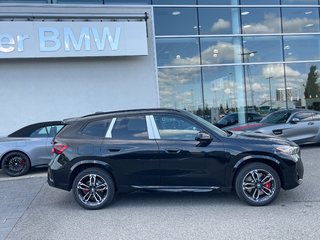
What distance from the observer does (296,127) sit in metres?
11.3

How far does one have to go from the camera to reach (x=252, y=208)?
574 cm

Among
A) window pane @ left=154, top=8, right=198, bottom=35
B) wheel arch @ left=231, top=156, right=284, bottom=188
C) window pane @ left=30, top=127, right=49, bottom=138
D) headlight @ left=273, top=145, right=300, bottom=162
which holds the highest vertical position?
window pane @ left=154, top=8, right=198, bottom=35

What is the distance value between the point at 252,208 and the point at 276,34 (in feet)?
42.7

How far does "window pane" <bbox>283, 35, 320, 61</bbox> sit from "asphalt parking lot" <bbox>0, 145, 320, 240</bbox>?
11.3 m

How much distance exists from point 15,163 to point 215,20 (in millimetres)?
10939

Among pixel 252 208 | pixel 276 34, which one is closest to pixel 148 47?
pixel 276 34

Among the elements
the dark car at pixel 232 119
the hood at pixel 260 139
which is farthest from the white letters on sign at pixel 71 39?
the hood at pixel 260 139

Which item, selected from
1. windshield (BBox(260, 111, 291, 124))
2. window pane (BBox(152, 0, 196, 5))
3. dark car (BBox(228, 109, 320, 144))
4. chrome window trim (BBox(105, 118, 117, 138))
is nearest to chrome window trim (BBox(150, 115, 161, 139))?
chrome window trim (BBox(105, 118, 117, 138))

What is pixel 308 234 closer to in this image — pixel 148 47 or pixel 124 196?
pixel 124 196

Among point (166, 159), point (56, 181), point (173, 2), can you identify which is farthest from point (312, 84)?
point (56, 181)

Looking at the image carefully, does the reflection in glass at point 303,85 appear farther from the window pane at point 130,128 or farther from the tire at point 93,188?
the tire at point 93,188

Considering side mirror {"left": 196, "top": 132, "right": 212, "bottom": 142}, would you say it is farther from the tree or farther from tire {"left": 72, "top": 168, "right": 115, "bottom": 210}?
the tree

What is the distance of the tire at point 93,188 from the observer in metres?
6.04

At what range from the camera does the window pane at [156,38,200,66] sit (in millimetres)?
15805
